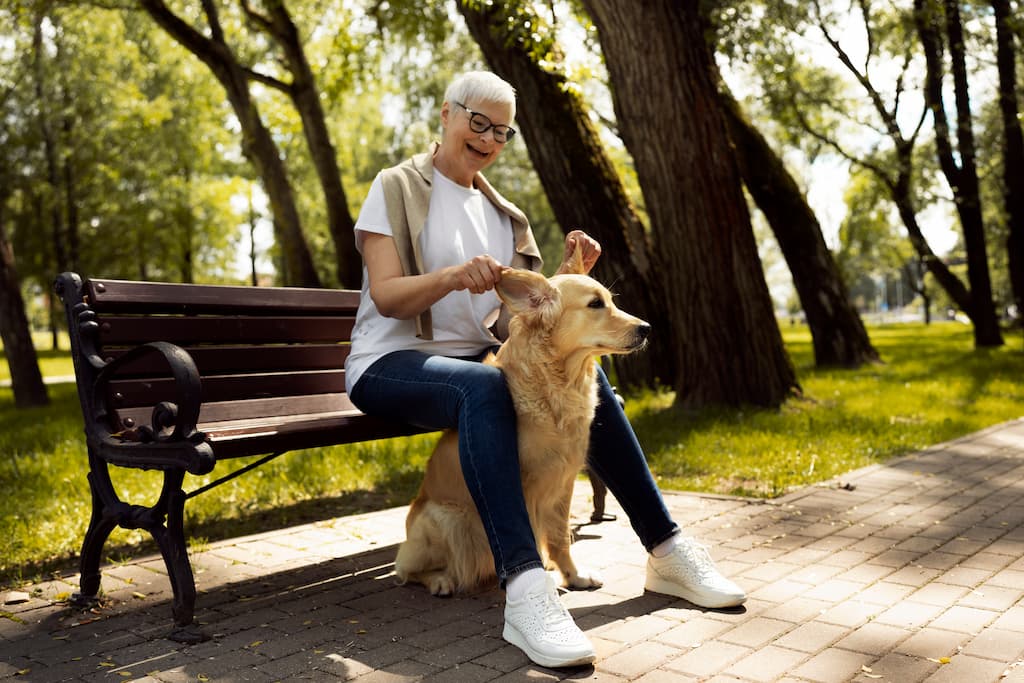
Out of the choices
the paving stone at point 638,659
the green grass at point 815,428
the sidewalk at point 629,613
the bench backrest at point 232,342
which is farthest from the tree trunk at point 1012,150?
the paving stone at point 638,659

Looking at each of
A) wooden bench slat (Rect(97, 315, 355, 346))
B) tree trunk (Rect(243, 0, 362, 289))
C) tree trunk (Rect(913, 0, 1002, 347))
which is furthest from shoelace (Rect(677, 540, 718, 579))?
tree trunk (Rect(913, 0, 1002, 347))

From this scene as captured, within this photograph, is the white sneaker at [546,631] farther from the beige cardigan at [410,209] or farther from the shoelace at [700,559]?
the beige cardigan at [410,209]

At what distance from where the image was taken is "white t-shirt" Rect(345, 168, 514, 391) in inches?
152

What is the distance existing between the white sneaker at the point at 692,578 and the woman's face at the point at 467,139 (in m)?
1.77

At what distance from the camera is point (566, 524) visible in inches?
150

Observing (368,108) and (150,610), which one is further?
(368,108)

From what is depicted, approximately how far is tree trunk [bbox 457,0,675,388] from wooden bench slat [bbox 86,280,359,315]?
178 inches

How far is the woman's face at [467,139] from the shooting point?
3.88 metres

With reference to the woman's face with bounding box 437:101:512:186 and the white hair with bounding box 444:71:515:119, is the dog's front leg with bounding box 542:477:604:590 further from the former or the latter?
the white hair with bounding box 444:71:515:119

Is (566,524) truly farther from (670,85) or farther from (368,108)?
(368,108)

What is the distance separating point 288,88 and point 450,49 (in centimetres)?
800

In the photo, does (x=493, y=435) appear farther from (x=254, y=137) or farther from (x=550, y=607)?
(x=254, y=137)

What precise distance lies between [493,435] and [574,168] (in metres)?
6.13

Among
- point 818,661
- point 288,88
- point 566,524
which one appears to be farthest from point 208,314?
point 288,88
